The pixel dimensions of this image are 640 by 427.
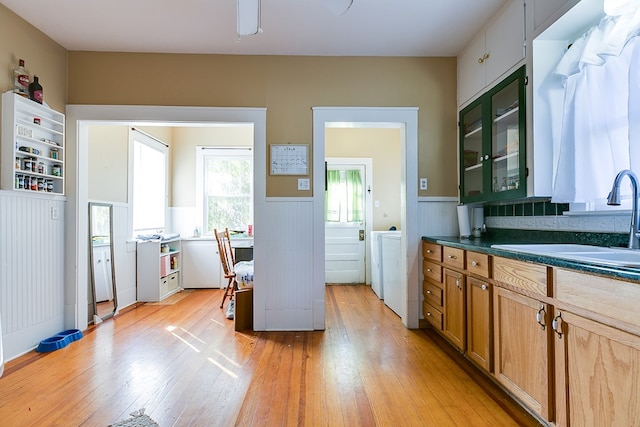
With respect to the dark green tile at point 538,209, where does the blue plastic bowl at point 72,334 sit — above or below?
below

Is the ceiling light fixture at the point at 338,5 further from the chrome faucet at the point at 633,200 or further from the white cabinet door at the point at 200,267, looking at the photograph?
the white cabinet door at the point at 200,267

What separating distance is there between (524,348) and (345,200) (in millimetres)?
3731

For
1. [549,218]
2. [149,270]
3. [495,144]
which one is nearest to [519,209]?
[549,218]

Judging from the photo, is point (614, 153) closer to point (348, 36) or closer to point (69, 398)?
point (348, 36)

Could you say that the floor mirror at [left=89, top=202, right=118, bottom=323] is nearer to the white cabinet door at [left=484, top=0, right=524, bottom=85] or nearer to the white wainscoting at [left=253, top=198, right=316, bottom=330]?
the white wainscoting at [left=253, top=198, right=316, bottom=330]

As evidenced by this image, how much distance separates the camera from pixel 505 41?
2.44 m

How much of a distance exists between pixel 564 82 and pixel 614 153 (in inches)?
21.7

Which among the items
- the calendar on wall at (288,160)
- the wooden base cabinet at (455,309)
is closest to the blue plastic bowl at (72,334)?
the calendar on wall at (288,160)

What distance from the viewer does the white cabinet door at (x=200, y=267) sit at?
495cm

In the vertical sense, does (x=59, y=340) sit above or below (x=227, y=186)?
below

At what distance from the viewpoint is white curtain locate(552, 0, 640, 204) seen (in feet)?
5.28

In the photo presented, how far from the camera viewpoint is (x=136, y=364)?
242cm

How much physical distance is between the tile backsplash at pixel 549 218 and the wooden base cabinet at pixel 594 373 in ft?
2.46

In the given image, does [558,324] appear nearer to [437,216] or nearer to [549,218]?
[549,218]
